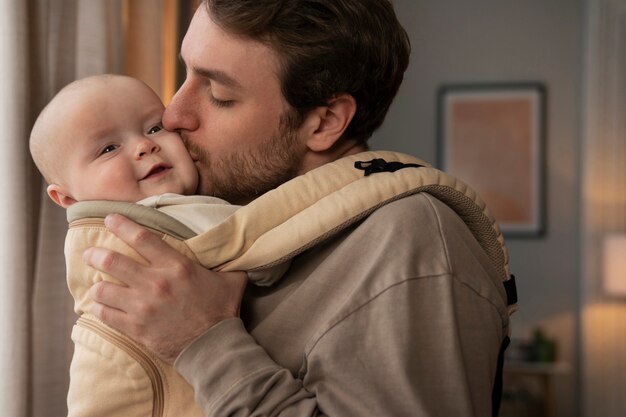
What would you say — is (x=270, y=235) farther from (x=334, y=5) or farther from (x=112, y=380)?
(x=334, y=5)

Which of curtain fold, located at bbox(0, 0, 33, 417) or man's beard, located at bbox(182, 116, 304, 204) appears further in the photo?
curtain fold, located at bbox(0, 0, 33, 417)

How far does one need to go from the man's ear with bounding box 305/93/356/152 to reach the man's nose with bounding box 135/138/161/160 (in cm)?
30

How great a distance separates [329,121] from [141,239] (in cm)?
53

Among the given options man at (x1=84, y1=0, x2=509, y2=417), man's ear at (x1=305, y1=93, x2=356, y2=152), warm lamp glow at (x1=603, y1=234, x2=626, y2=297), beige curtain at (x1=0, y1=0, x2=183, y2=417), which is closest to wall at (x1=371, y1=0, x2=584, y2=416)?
warm lamp glow at (x1=603, y1=234, x2=626, y2=297)

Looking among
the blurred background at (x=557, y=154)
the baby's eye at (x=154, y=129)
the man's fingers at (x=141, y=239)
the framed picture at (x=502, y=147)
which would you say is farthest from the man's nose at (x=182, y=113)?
the framed picture at (x=502, y=147)

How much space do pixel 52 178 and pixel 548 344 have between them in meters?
4.10

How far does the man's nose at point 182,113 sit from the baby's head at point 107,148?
2cm

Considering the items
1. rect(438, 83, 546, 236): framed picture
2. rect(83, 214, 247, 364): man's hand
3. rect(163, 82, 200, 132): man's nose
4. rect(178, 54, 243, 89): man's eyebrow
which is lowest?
rect(438, 83, 546, 236): framed picture

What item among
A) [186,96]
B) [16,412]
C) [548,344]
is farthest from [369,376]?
[548,344]

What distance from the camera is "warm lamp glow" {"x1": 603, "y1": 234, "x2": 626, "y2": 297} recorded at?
4.61 metres

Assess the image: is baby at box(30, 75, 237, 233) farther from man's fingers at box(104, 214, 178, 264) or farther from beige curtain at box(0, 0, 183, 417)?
beige curtain at box(0, 0, 183, 417)

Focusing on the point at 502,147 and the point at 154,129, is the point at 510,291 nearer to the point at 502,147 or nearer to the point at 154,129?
the point at 154,129

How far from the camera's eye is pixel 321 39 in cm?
146

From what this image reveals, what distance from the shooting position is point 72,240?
1.21m
